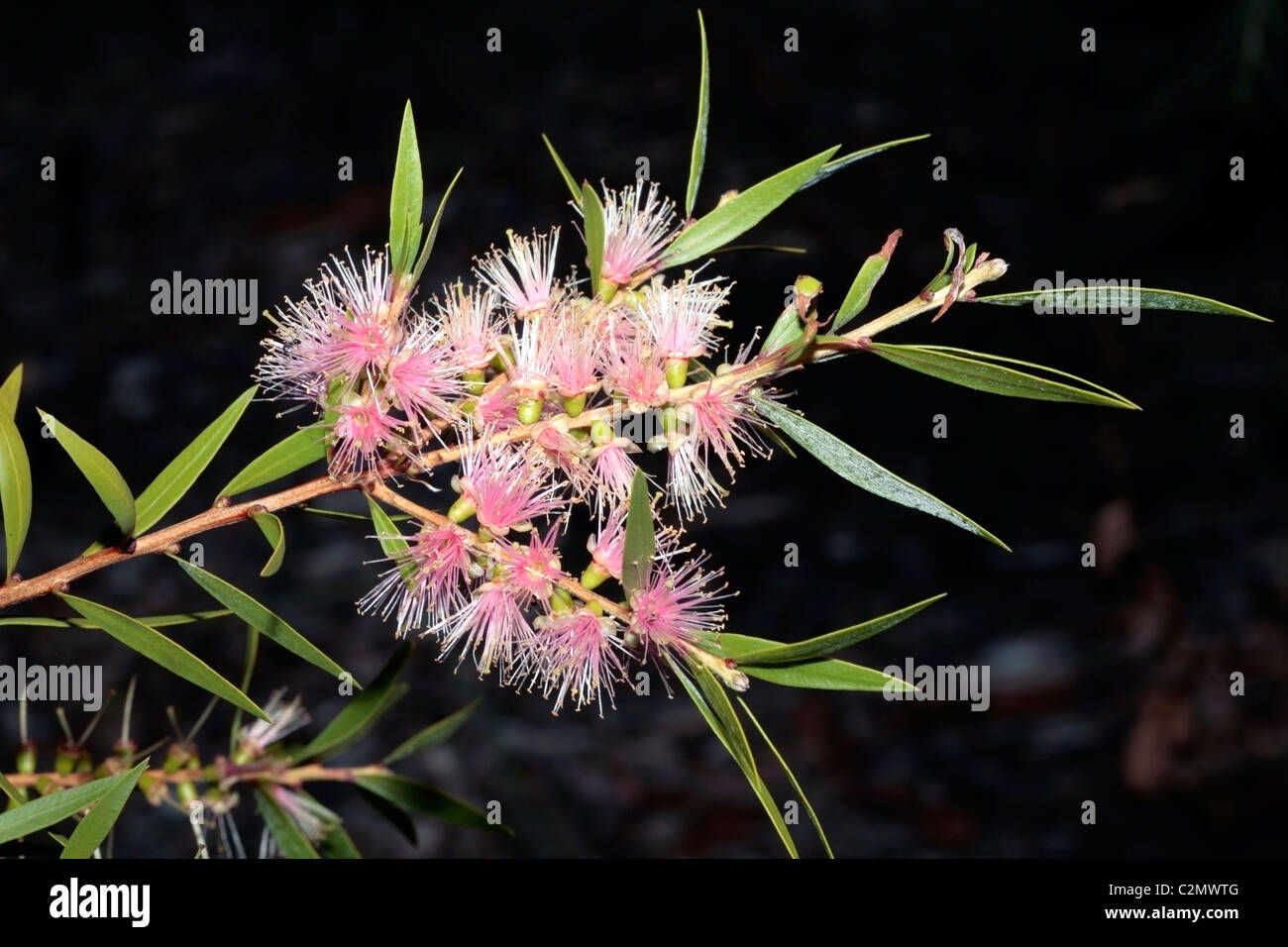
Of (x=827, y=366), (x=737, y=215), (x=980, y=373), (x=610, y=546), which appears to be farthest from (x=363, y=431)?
(x=827, y=366)

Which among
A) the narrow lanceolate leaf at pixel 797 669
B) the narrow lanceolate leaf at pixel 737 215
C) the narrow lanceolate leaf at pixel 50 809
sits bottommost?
the narrow lanceolate leaf at pixel 50 809

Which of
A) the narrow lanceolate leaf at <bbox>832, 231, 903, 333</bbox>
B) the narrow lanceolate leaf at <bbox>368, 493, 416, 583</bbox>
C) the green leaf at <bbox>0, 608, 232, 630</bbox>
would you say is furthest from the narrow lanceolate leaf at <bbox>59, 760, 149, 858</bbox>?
the narrow lanceolate leaf at <bbox>832, 231, 903, 333</bbox>

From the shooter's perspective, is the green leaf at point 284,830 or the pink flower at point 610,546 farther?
the green leaf at point 284,830

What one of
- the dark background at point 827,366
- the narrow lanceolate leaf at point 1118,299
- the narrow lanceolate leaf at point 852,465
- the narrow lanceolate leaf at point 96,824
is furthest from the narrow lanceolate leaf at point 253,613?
the dark background at point 827,366

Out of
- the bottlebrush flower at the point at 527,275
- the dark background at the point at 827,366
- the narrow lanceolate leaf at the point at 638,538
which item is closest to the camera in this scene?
the narrow lanceolate leaf at the point at 638,538

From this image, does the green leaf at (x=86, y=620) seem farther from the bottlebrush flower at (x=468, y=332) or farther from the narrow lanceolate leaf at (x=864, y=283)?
the narrow lanceolate leaf at (x=864, y=283)

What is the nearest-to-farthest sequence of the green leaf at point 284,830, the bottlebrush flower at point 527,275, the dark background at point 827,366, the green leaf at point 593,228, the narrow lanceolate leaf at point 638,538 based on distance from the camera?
the narrow lanceolate leaf at point 638,538
the green leaf at point 593,228
the bottlebrush flower at point 527,275
the green leaf at point 284,830
the dark background at point 827,366

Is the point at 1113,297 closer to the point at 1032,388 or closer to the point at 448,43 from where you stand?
the point at 1032,388

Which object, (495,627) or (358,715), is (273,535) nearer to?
(495,627)

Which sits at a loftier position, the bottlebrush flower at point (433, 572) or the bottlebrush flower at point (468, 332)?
the bottlebrush flower at point (468, 332)
